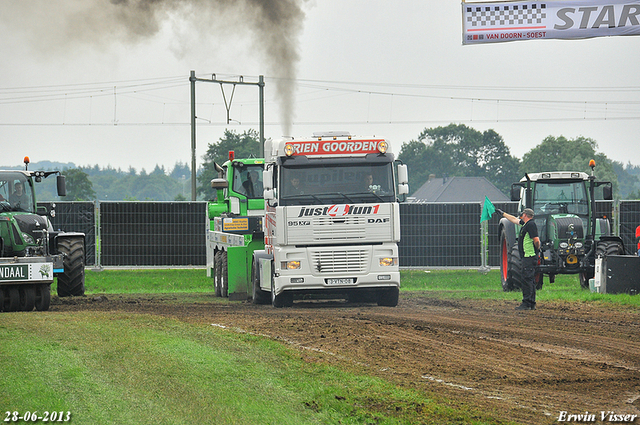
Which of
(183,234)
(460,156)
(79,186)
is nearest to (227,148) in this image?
(79,186)

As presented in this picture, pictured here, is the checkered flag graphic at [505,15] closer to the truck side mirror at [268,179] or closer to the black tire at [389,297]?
the black tire at [389,297]

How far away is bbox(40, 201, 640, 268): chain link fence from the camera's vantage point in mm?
28484

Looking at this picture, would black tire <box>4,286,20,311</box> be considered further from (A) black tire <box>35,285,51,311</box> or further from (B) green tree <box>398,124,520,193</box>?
(B) green tree <box>398,124,520,193</box>

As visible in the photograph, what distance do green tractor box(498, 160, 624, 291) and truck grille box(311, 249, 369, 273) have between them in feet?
19.0

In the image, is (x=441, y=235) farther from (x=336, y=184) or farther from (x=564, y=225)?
(x=336, y=184)

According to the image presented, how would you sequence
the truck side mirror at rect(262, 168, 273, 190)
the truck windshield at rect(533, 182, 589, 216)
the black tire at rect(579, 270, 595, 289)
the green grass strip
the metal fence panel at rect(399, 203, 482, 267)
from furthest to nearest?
the metal fence panel at rect(399, 203, 482, 267) < the black tire at rect(579, 270, 595, 289) < the truck windshield at rect(533, 182, 589, 216) < the truck side mirror at rect(262, 168, 273, 190) < the green grass strip

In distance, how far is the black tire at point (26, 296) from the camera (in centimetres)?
1594

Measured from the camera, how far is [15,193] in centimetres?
1761

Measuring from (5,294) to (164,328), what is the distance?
14.6ft

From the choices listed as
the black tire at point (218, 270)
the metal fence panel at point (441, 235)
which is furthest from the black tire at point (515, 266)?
the metal fence panel at point (441, 235)

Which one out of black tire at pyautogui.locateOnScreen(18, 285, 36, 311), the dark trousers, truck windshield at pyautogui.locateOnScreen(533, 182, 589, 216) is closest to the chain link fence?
Result: truck windshield at pyautogui.locateOnScreen(533, 182, 589, 216)

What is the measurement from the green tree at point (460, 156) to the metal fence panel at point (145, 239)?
89.2m

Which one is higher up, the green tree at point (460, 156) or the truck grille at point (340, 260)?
the green tree at point (460, 156)

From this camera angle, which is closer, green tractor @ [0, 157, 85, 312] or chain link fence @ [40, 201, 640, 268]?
green tractor @ [0, 157, 85, 312]
